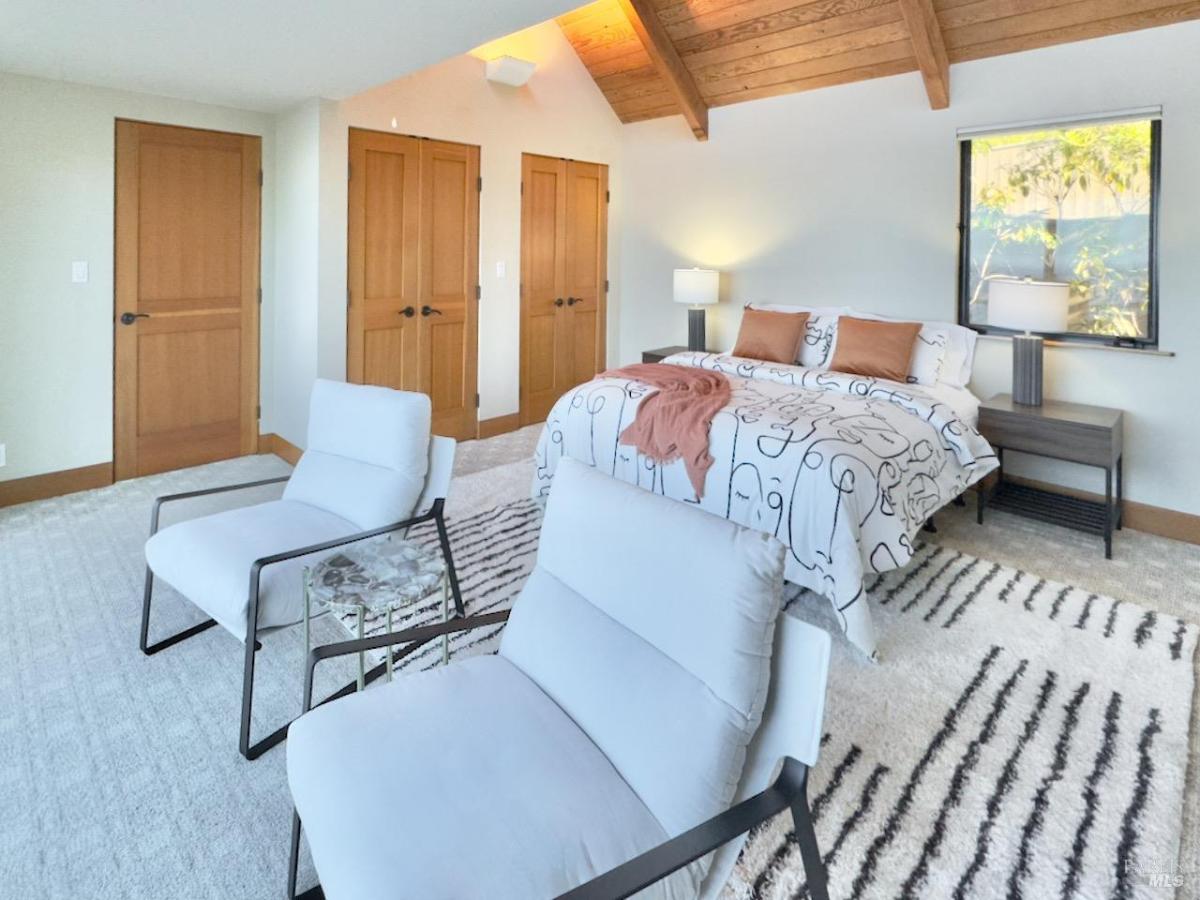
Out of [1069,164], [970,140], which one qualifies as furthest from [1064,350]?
[970,140]

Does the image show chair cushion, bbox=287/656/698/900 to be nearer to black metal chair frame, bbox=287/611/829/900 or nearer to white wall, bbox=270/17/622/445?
black metal chair frame, bbox=287/611/829/900

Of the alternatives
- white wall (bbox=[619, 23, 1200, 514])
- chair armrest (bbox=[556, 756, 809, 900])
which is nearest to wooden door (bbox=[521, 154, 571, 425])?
white wall (bbox=[619, 23, 1200, 514])

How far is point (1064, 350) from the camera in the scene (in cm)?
411

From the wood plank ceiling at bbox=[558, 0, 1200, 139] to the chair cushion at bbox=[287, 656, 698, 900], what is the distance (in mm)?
4120

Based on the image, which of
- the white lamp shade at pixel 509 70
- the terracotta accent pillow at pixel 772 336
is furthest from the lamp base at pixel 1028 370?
the white lamp shade at pixel 509 70

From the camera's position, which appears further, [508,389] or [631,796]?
[508,389]

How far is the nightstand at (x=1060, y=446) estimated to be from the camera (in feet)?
11.8

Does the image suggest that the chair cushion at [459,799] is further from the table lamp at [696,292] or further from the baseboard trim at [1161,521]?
the table lamp at [696,292]

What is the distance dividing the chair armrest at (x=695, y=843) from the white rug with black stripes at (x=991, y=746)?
55cm

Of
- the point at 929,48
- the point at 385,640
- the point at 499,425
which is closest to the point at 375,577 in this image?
the point at 385,640

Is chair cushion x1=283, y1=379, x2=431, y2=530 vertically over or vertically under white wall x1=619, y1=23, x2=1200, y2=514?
under

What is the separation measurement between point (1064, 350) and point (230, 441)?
5082 millimetres

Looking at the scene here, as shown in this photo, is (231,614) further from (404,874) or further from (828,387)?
(828,387)

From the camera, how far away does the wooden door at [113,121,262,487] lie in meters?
4.33
